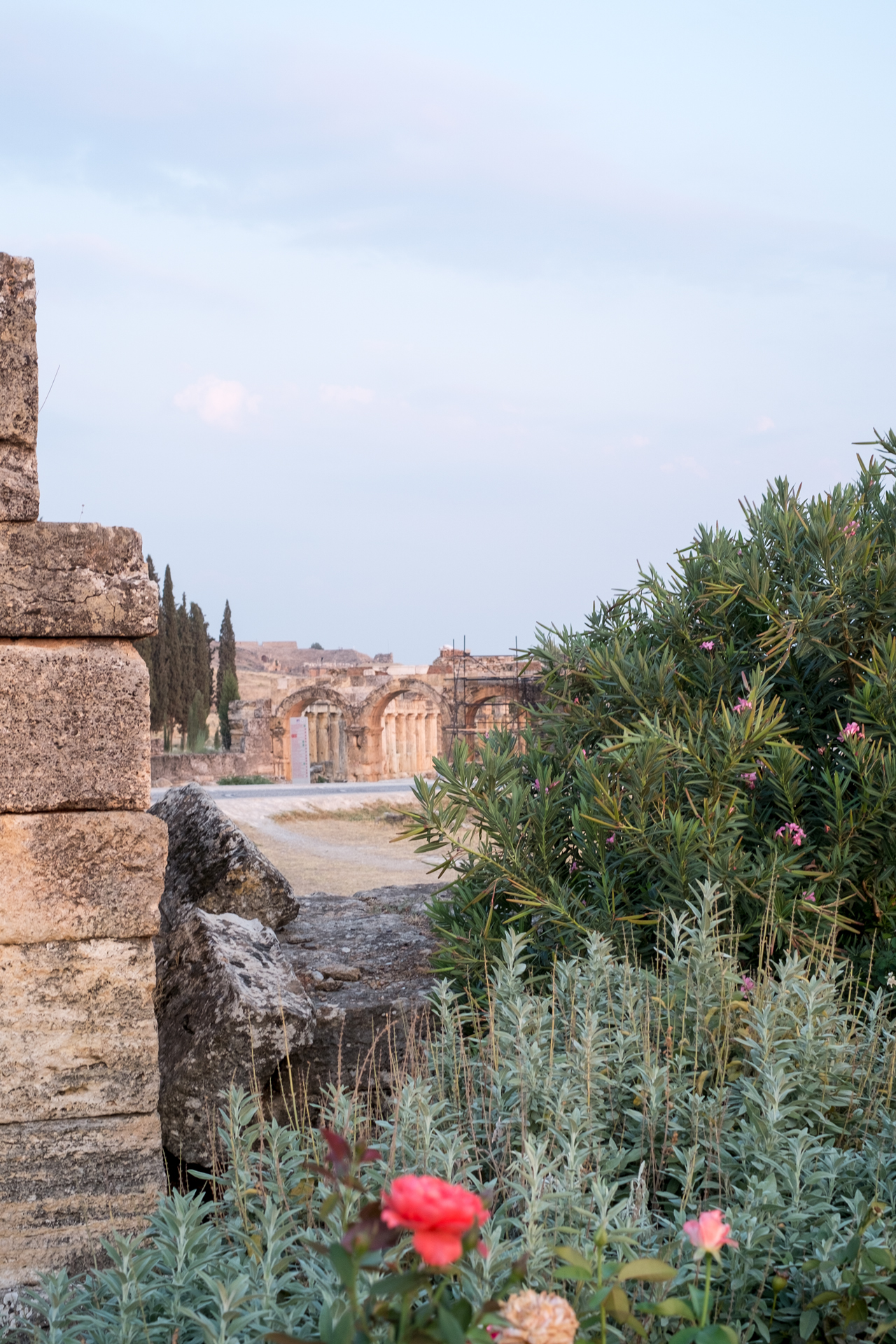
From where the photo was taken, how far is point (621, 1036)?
112 inches

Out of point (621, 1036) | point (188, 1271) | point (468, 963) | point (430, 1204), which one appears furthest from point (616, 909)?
point (430, 1204)

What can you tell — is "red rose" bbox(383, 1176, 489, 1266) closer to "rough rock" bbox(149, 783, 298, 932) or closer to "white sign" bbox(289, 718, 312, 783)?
"rough rock" bbox(149, 783, 298, 932)

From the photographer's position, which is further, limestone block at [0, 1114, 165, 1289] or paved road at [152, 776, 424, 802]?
paved road at [152, 776, 424, 802]

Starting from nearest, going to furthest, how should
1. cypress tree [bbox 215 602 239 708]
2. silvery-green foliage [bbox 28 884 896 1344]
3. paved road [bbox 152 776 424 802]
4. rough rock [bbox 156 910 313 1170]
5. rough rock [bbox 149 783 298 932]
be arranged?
silvery-green foliage [bbox 28 884 896 1344] → rough rock [bbox 156 910 313 1170] → rough rock [bbox 149 783 298 932] → paved road [bbox 152 776 424 802] → cypress tree [bbox 215 602 239 708]

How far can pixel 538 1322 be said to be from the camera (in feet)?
3.90

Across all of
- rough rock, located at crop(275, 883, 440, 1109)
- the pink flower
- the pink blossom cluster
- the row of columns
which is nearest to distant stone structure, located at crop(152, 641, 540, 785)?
the row of columns

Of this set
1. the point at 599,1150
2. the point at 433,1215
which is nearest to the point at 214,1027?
the point at 599,1150

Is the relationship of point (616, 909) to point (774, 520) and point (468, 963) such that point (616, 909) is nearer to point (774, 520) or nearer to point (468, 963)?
point (468, 963)

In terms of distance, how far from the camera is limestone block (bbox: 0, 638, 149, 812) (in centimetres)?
286

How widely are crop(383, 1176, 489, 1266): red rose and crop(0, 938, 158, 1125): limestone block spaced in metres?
2.11

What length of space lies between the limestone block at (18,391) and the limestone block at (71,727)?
41 cm

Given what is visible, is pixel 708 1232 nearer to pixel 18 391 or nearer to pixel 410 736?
pixel 18 391

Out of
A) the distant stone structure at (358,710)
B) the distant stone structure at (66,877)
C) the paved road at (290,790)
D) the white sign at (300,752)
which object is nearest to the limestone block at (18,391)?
the distant stone structure at (66,877)

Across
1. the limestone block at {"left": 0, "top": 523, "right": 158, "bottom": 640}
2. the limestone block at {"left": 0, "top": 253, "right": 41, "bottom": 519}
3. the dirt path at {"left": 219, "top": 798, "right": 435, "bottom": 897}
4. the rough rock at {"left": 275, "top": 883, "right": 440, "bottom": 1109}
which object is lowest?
the dirt path at {"left": 219, "top": 798, "right": 435, "bottom": 897}
